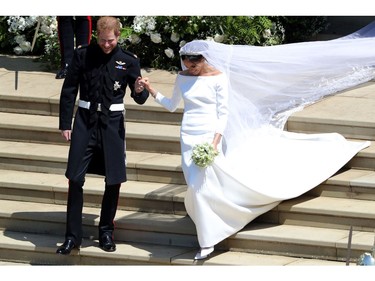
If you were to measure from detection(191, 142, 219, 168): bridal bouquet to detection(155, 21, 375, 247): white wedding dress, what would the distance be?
0.11 m

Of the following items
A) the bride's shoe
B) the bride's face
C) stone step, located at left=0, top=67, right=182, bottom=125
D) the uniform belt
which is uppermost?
the bride's face

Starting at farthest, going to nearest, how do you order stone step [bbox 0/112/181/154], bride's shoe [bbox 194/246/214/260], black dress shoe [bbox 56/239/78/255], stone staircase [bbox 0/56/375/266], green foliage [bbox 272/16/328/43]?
green foliage [bbox 272/16/328/43] < stone step [bbox 0/112/181/154] < black dress shoe [bbox 56/239/78/255] < stone staircase [bbox 0/56/375/266] < bride's shoe [bbox 194/246/214/260]

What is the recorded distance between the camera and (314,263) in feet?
33.3

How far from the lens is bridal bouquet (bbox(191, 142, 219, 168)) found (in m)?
10.1

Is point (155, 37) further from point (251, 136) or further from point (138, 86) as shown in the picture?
point (138, 86)

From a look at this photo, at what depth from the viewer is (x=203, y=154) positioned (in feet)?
33.0

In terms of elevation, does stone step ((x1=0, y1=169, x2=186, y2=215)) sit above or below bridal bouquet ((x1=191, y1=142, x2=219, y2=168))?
below

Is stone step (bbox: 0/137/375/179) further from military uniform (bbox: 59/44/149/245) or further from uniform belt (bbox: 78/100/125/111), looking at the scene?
uniform belt (bbox: 78/100/125/111)

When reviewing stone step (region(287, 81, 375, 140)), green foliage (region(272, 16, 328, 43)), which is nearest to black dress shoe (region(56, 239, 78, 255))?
stone step (region(287, 81, 375, 140))

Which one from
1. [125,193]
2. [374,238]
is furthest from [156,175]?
[374,238]

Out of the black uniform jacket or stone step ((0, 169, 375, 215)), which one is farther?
stone step ((0, 169, 375, 215))

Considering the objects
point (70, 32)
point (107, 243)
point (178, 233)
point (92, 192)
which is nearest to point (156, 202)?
point (178, 233)

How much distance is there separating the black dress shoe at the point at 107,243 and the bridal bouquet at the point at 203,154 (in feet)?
3.34
